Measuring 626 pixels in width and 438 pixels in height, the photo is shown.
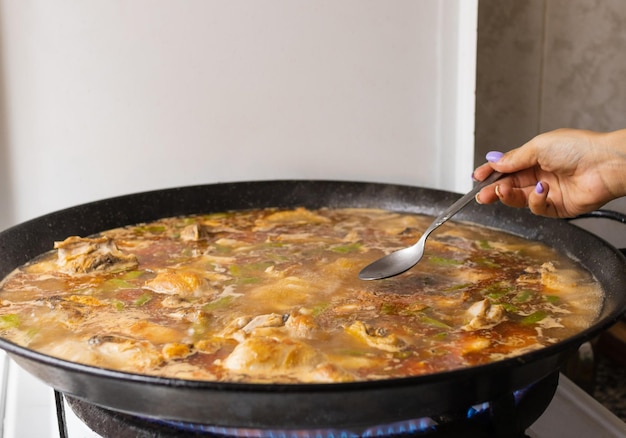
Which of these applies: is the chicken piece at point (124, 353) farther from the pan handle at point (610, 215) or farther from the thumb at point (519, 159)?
the pan handle at point (610, 215)

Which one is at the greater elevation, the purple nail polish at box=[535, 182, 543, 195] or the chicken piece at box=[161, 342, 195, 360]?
the purple nail polish at box=[535, 182, 543, 195]

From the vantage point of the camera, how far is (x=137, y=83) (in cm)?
290

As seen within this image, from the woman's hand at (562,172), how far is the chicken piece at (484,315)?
476 mm

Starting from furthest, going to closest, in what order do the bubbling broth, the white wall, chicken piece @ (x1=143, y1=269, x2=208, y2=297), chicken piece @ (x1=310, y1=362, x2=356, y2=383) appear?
the white wall
chicken piece @ (x1=143, y1=269, x2=208, y2=297)
the bubbling broth
chicken piece @ (x1=310, y1=362, x2=356, y2=383)

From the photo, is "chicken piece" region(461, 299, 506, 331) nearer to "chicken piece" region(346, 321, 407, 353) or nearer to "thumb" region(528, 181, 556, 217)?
"chicken piece" region(346, 321, 407, 353)

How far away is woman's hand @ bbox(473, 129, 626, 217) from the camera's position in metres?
2.07

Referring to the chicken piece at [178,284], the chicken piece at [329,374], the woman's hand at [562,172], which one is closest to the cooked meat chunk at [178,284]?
the chicken piece at [178,284]

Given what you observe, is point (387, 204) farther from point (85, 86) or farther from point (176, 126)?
point (85, 86)

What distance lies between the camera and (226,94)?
302 cm

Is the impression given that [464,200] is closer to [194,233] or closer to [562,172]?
[562,172]

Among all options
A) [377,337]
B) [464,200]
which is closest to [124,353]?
[377,337]

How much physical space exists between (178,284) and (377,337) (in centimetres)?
63

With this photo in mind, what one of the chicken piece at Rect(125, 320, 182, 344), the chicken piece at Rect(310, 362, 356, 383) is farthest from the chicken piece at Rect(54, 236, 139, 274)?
the chicken piece at Rect(310, 362, 356, 383)

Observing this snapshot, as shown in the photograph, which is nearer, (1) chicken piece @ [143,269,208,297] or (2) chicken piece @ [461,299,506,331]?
(2) chicken piece @ [461,299,506,331]
